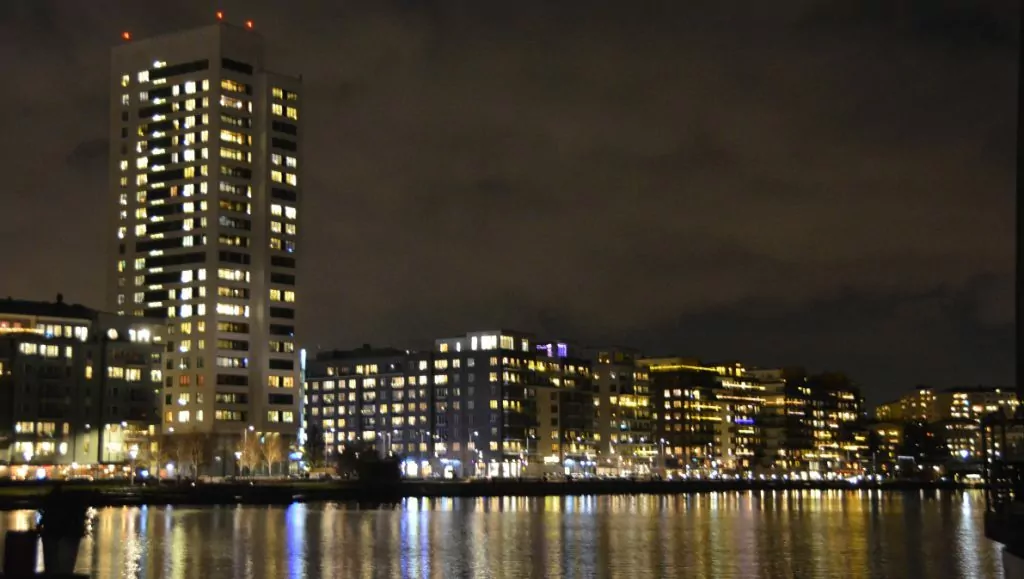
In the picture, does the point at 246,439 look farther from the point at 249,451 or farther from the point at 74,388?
the point at 74,388

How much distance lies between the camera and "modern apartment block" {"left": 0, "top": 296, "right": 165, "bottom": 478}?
525 feet

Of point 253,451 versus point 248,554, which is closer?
point 248,554

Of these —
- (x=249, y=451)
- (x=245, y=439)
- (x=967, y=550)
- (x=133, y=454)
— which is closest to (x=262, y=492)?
(x=133, y=454)

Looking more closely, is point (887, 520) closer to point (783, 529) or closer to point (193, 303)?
point (783, 529)

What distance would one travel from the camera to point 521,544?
78.2m

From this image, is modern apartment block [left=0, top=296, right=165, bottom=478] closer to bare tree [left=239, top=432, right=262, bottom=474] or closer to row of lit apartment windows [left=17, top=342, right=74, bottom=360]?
row of lit apartment windows [left=17, top=342, right=74, bottom=360]

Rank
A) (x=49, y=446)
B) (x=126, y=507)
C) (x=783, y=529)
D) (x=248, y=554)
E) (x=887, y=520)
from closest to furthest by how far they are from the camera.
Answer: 1. (x=248, y=554)
2. (x=783, y=529)
3. (x=887, y=520)
4. (x=126, y=507)
5. (x=49, y=446)

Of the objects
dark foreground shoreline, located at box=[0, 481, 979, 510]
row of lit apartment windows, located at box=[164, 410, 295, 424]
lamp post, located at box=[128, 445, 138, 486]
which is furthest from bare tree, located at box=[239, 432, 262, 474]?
lamp post, located at box=[128, 445, 138, 486]

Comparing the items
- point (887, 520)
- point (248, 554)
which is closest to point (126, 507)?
point (248, 554)

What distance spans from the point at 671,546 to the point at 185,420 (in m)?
134

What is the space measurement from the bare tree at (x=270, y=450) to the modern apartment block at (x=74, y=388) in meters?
20.0

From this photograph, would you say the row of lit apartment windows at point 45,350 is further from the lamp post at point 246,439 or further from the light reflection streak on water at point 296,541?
the light reflection streak on water at point 296,541

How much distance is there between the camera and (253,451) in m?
194

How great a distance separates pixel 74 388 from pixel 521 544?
10586 cm
